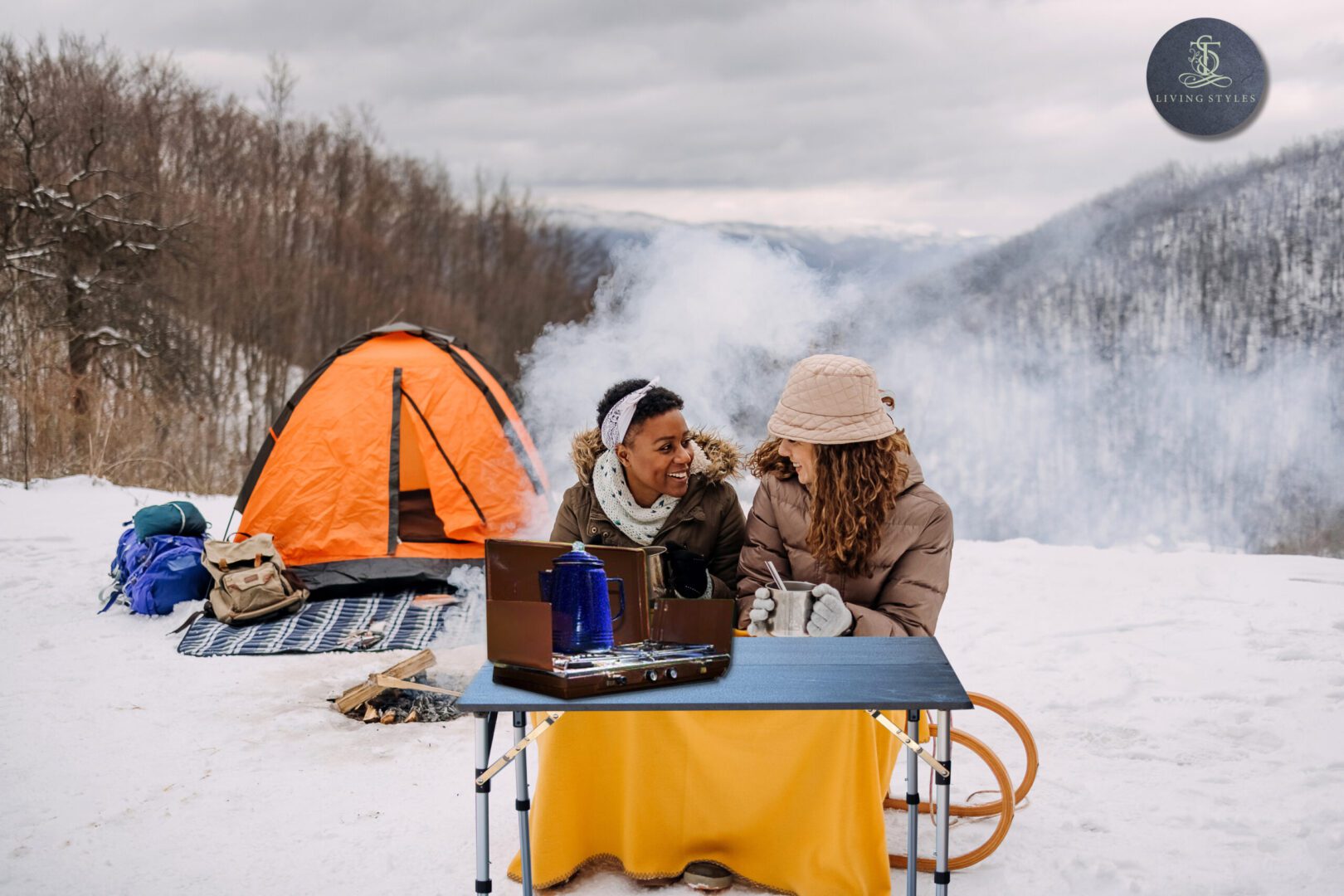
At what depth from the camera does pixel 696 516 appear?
3072 millimetres

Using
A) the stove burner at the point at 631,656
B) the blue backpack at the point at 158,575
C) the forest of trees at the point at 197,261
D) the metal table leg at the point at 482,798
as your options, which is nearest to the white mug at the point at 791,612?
the stove burner at the point at 631,656

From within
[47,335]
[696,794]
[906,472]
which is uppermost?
[47,335]

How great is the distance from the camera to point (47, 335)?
40.4ft

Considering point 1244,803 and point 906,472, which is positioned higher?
point 906,472

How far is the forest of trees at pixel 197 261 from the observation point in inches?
399

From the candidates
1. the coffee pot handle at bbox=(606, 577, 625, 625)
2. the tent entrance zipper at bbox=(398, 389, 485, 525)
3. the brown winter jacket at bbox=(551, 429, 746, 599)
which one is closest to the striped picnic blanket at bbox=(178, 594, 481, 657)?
the tent entrance zipper at bbox=(398, 389, 485, 525)

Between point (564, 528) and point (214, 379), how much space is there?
16109mm

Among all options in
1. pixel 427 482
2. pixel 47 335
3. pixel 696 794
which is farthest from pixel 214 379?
pixel 696 794

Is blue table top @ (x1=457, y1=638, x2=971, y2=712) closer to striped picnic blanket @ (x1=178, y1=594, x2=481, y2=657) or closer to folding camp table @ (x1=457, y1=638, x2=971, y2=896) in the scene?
folding camp table @ (x1=457, y1=638, x2=971, y2=896)

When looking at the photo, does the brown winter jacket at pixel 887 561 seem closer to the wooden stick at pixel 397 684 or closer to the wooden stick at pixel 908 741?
the wooden stick at pixel 908 741

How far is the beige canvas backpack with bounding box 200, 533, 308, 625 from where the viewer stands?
16.3 feet

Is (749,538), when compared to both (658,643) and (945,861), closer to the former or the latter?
(658,643)

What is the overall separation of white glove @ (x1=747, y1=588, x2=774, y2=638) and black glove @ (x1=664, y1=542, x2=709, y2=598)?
1.30 feet

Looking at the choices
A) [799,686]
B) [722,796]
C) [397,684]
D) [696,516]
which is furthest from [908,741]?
[397,684]
